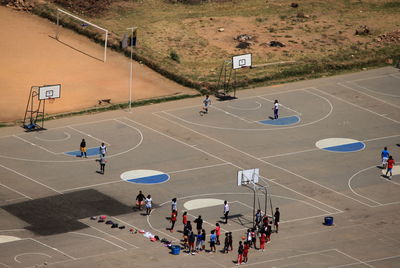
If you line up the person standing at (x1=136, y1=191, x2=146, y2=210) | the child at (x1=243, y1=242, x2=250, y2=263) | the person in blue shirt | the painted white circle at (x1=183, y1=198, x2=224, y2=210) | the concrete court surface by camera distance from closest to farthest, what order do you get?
the child at (x1=243, y1=242, x2=250, y2=263) < the concrete court surface < the person standing at (x1=136, y1=191, x2=146, y2=210) < the painted white circle at (x1=183, y1=198, x2=224, y2=210) < the person in blue shirt

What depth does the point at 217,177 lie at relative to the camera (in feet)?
362

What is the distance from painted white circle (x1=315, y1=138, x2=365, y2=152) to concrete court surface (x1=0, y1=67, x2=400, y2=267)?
0.20m

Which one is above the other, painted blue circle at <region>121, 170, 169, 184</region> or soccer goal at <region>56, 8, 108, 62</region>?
soccer goal at <region>56, 8, 108, 62</region>

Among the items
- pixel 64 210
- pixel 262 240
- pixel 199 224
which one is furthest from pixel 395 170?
pixel 64 210

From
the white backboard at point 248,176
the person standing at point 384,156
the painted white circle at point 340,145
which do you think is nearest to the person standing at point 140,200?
the white backboard at point 248,176

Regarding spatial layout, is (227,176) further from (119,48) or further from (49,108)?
(119,48)

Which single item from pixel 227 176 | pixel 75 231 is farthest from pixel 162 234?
pixel 227 176

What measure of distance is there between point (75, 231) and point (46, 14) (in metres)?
57.4

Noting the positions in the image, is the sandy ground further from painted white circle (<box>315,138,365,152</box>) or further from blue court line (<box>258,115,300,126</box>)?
painted white circle (<box>315,138,365,152</box>)

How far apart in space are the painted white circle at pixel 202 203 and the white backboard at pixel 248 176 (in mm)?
5254

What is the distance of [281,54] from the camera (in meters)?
142

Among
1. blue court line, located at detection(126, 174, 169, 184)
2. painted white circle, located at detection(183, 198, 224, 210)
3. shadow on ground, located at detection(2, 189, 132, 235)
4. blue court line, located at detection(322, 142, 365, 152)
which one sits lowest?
shadow on ground, located at detection(2, 189, 132, 235)

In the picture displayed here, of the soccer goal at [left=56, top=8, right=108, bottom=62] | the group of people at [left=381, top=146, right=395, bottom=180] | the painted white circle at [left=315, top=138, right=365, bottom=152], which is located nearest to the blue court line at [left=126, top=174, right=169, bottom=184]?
the painted white circle at [left=315, top=138, right=365, bottom=152]

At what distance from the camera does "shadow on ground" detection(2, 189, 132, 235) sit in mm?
98625
